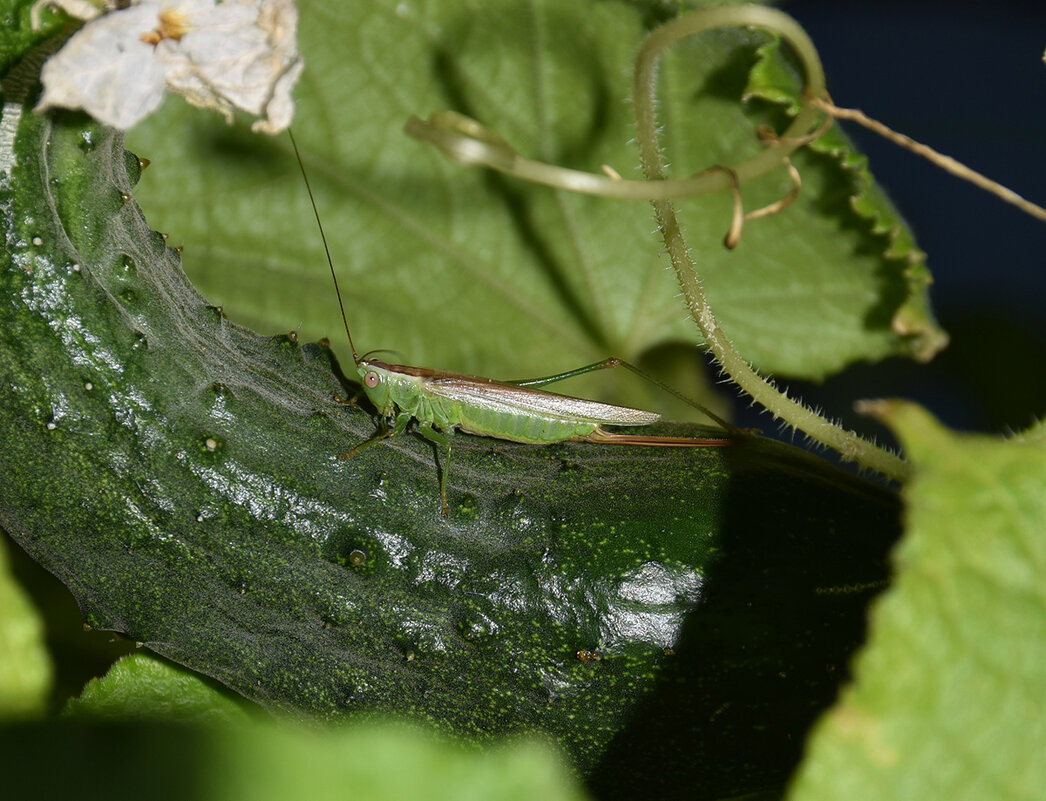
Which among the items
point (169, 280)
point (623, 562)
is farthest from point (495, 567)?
point (169, 280)

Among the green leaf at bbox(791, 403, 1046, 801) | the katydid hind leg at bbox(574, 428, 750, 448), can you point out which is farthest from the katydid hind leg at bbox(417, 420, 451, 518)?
the green leaf at bbox(791, 403, 1046, 801)

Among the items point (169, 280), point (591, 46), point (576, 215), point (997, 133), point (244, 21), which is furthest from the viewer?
point (997, 133)

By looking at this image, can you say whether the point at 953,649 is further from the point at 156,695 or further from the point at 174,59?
the point at 156,695

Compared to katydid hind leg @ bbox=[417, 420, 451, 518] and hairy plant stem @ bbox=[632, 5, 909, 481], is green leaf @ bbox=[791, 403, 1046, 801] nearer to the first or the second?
hairy plant stem @ bbox=[632, 5, 909, 481]

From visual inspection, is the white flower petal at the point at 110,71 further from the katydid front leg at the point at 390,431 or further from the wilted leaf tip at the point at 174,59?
the katydid front leg at the point at 390,431

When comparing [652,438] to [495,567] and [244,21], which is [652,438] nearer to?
[495,567]

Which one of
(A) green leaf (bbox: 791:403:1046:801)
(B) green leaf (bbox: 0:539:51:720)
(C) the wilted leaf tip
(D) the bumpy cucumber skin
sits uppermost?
(C) the wilted leaf tip
